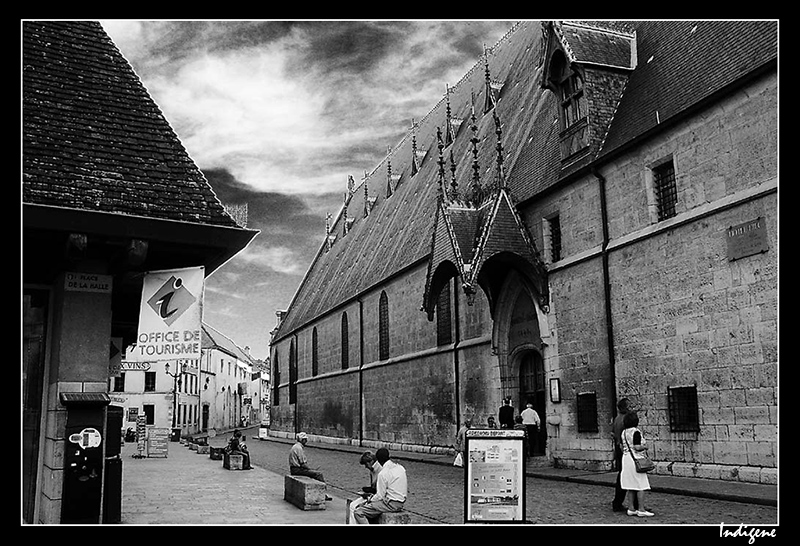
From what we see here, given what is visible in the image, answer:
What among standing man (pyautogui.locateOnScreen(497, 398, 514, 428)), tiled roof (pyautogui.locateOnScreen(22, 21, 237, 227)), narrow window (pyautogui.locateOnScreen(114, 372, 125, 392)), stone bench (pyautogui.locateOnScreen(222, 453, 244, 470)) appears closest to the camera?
tiled roof (pyautogui.locateOnScreen(22, 21, 237, 227))

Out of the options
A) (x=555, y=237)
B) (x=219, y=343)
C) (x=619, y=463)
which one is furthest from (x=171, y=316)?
(x=219, y=343)

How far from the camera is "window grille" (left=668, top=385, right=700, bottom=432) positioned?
1513 cm

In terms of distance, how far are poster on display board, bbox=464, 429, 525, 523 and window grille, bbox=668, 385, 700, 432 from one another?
6985 millimetres

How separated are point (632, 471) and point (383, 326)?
22.7 m

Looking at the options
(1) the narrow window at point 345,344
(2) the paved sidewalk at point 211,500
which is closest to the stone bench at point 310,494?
(2) the paved sidewalk at point 211,500

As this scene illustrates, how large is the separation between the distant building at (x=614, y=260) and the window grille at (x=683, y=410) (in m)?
0.03

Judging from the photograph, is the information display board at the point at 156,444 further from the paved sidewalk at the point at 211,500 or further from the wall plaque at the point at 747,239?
the wall plaque at the point at 747,239

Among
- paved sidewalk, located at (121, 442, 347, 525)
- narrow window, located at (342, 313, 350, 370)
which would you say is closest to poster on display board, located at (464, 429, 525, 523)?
paved sidewalk, located at (121, 442, 347, 525)

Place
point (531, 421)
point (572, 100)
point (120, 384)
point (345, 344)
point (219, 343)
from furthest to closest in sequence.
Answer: point (219, 343) < point (120, 384) < point (345, 344) < point (572, 100) < point (531, 421)

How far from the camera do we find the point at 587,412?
18.3m

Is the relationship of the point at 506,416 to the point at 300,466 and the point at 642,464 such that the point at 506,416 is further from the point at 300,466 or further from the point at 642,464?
the point at 642,464

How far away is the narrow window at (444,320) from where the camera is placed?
26.9 meters

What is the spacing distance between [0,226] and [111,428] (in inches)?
144

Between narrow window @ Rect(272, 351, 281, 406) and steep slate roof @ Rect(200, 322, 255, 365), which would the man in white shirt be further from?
steep slate roof @ Rect(200, 322, 255, 365)
